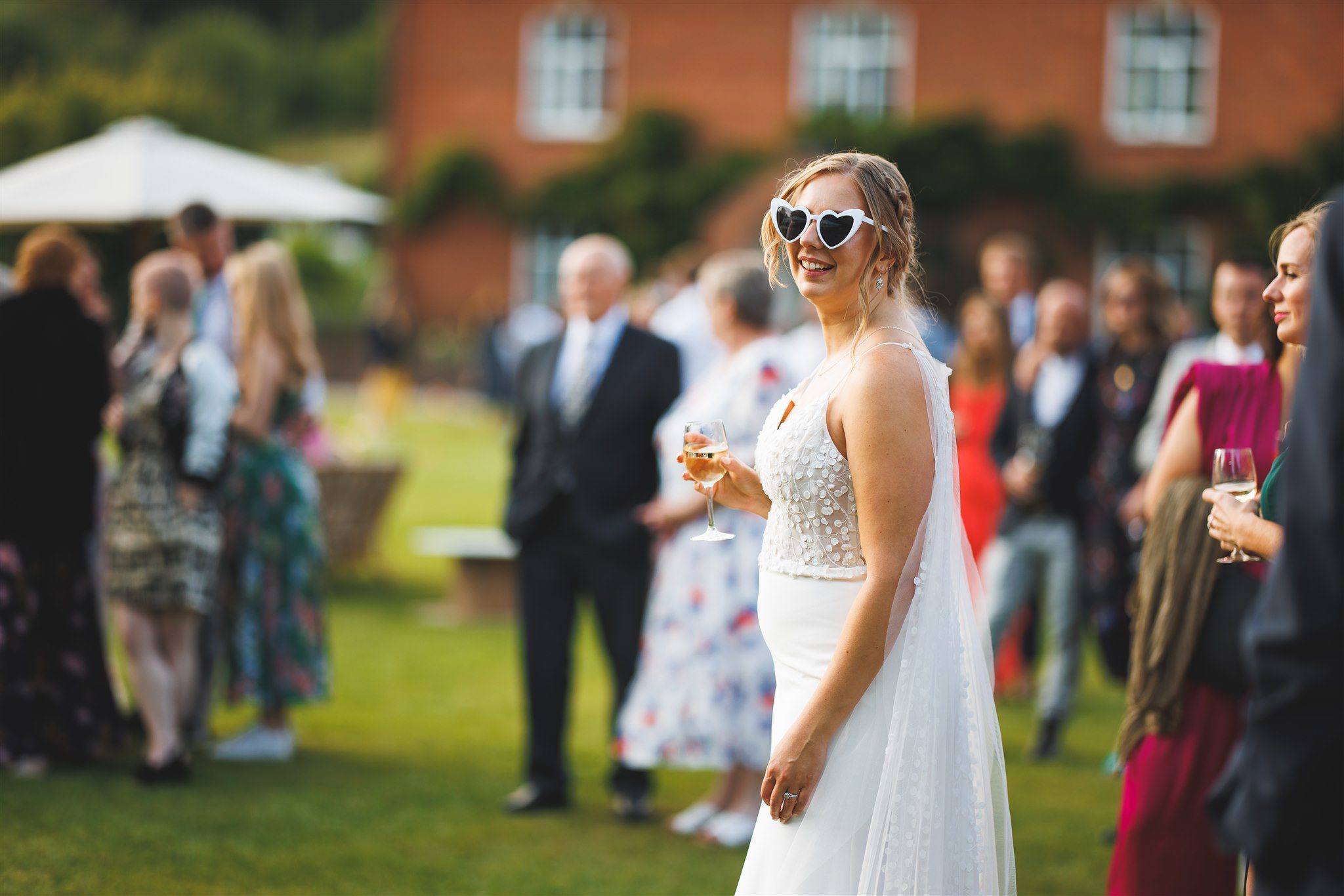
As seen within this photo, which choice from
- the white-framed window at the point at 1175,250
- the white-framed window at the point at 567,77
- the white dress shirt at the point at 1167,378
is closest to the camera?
the white dress shirt at the point at 1167,378

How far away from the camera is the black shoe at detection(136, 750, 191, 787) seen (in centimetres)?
598

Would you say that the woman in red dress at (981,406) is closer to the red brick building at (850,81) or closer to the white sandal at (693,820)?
the white sandal at (693,820)

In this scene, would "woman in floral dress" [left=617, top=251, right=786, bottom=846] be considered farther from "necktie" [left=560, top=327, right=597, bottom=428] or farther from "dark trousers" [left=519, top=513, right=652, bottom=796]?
"necktie" [left=560, top=327, right=597, bottom=428]

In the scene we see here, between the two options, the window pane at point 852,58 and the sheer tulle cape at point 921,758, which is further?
the window pane at point 852,58

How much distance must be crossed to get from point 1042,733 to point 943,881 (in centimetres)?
445

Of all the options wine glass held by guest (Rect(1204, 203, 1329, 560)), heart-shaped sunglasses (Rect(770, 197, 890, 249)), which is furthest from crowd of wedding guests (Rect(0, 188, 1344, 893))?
heart-shaped sunglasses (Rect(770, 197, 890, 249))

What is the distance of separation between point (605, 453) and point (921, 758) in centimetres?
341

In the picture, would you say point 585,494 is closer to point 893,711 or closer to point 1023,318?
point 893,711

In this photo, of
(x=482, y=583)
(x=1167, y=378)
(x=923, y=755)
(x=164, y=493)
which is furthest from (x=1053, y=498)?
(x=482, y=583)

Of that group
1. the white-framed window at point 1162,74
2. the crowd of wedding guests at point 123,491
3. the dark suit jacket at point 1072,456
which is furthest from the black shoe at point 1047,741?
the white-framed window at point 1162,74

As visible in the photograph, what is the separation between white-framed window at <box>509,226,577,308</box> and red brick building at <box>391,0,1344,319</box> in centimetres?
4

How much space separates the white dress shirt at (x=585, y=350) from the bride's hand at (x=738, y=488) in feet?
9.24

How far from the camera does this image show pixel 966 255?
87.8ft

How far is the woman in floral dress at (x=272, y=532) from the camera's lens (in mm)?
6578
